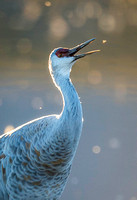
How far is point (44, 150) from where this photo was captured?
4.00 meters

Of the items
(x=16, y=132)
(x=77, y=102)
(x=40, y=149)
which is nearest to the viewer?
(x=77, y=102)

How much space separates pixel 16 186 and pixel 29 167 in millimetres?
343

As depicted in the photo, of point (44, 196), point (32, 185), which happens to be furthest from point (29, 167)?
point (44, 196)

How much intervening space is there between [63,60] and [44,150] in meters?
1.27

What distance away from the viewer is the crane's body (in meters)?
3.92

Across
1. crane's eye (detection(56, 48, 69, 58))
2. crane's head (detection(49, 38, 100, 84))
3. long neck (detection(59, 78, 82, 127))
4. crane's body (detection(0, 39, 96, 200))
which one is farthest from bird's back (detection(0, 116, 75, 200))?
crane's eye (detection(56, 48, 69, 58))

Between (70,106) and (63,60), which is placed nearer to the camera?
(70,106)

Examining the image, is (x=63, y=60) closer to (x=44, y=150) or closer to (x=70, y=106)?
(x=70, y=106)

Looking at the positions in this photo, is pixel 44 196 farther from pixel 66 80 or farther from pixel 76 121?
pixel 66 80

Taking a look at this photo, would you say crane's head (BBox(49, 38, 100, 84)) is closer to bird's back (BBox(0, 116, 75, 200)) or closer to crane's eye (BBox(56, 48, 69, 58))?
crane's eye (BBox(56, 48, 69, 58))

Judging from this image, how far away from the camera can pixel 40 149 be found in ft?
13.2

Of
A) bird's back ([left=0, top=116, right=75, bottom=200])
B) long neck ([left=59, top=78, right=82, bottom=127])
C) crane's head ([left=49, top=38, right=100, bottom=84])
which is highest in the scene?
crane's head ([left=49, top=38, right=100, bottom=84])

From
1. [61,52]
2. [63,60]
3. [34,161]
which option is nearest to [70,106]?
[63,60]

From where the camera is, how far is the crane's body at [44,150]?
392 cm
